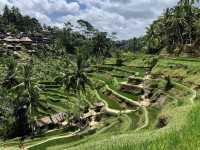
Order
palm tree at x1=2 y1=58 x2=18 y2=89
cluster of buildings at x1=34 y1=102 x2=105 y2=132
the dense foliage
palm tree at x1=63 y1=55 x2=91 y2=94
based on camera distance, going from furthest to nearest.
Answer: the dense foliage < palm tree at x1=2 y1=58 x2=18 y2=89 < palm tree at x1=63 y1=55 x2=91 y2=94 < cluster of buildings at x1=34 y1=102 x2=105 y2=132

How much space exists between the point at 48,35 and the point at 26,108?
13336 cm

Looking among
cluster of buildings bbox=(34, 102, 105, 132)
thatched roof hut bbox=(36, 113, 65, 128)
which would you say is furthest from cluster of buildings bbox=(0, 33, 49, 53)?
cluster of buildings bbox=(34, 102, 105, 132)

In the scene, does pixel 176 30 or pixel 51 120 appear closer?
pixel 51 120

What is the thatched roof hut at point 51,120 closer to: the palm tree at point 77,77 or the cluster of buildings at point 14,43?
the palm tree at point 77,77

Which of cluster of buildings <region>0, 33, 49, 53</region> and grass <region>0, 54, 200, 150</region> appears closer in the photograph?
grass <region>0, 54, 200, 150</region>

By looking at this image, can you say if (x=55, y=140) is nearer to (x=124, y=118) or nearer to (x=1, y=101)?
(x=124, y=118)

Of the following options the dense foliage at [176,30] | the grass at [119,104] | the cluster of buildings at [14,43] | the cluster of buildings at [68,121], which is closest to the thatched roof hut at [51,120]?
the cluster of buildings at [68,121]

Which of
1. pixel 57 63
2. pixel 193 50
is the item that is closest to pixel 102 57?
pixel 57 63

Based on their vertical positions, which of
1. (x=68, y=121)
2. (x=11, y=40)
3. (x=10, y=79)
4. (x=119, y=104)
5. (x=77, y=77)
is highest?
(x=11, y=40)

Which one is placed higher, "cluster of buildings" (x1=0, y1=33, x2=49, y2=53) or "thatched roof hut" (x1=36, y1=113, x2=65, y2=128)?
"cluster of buildings" (x1=0, y1=33, x2=49, y2=53)

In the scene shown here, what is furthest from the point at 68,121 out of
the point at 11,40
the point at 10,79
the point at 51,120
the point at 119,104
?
Result: the point at 11,40

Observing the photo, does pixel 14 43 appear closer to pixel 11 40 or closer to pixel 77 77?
pixel 11 40

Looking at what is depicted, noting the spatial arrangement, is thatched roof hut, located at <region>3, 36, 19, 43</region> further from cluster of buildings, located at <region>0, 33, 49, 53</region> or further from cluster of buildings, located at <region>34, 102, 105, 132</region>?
cluster of buildings, located at <region>34, 102, 105, 132</region>

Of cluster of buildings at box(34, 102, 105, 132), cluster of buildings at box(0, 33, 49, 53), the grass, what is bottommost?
cluster of buildings at box(34, 102, 105, 132)
